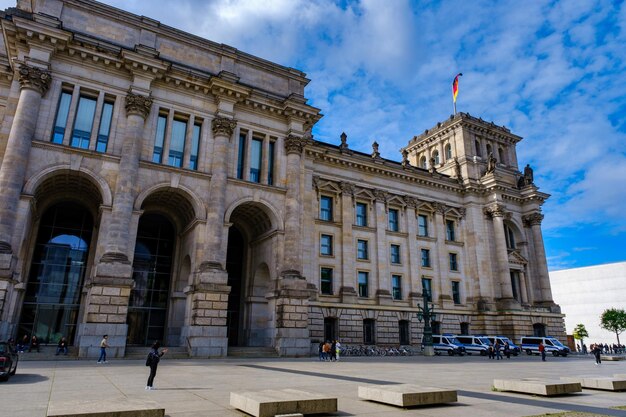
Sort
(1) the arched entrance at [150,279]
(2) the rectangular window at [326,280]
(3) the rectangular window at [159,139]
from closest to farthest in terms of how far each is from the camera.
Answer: (3) the rectangular window at [159,139] < (1) the arched entrance at [150,279] < (2) the rectangular window at [326,280]

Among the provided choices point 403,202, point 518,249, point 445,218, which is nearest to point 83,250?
point 403,202

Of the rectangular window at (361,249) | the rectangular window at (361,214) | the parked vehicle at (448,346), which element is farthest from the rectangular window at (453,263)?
the rectangular window at (361,214)

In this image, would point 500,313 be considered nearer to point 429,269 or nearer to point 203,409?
point 429,269

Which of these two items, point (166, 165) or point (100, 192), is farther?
point (166, 165)

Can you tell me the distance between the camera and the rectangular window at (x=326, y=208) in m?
42.9

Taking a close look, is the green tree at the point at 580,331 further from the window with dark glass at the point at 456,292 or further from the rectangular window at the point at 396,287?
the rectangular window at the point at 396,287

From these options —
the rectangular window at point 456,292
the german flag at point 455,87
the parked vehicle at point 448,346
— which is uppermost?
the german flag at point 455,87

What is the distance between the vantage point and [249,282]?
36.6m

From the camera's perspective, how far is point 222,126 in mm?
32750

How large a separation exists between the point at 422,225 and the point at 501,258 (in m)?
10.2

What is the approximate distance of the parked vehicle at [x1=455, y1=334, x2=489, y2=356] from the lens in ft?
129

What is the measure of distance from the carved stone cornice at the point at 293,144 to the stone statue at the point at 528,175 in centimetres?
3578

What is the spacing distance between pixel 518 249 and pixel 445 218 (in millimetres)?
11480

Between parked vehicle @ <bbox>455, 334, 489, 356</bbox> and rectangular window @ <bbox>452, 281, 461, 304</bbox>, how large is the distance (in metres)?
7.57
